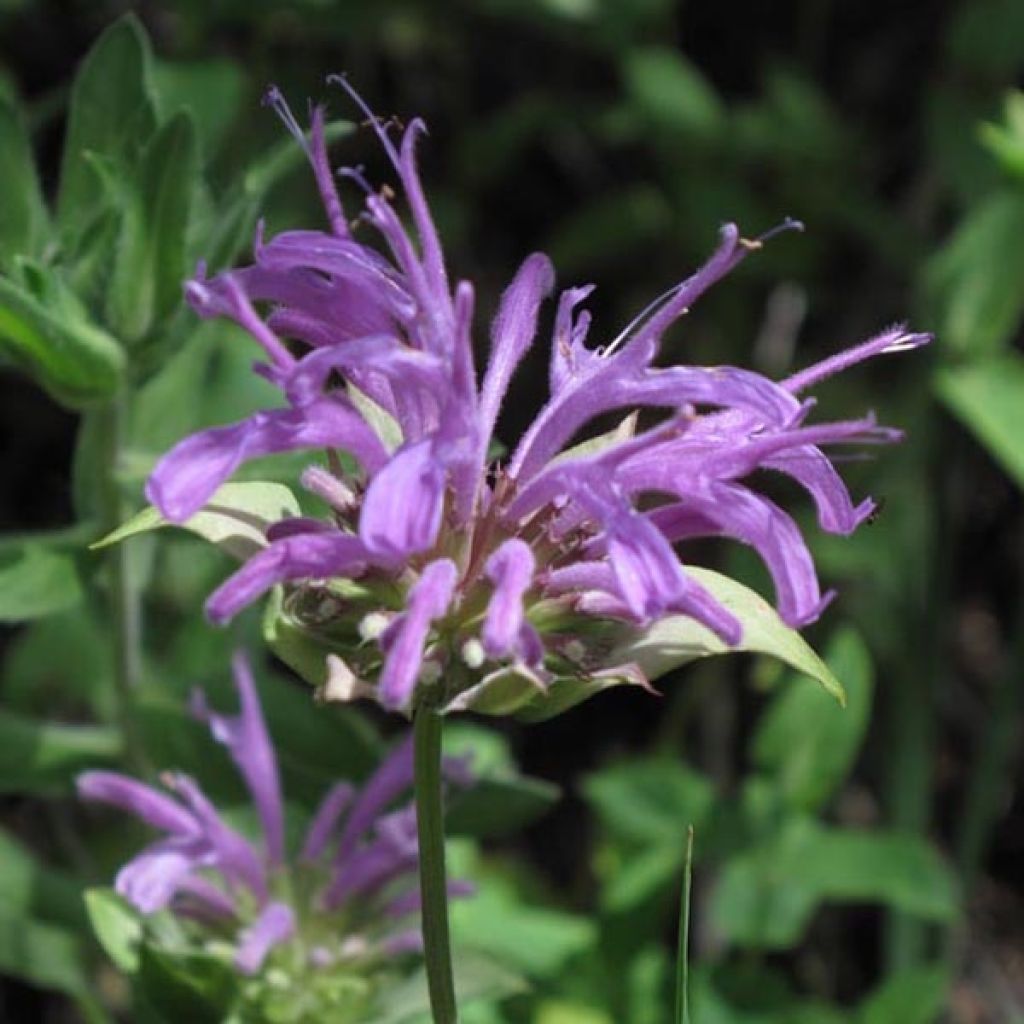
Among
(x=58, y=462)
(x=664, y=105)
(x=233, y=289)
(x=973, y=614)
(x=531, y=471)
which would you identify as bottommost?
(x=973, y=614)

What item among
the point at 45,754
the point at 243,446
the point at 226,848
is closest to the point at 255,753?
the point at 226,848

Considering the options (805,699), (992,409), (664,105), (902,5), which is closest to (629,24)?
(664,105)

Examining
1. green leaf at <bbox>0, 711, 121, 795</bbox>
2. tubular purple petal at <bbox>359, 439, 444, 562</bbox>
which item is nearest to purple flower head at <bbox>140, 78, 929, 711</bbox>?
tubular purple petal at <bbox>359, 439, 444, 562</bbox>

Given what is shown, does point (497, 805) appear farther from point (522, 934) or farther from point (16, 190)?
point (16, 190)

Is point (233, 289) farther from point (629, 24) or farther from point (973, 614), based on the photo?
point (973, 614)

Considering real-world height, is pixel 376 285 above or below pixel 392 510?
above
